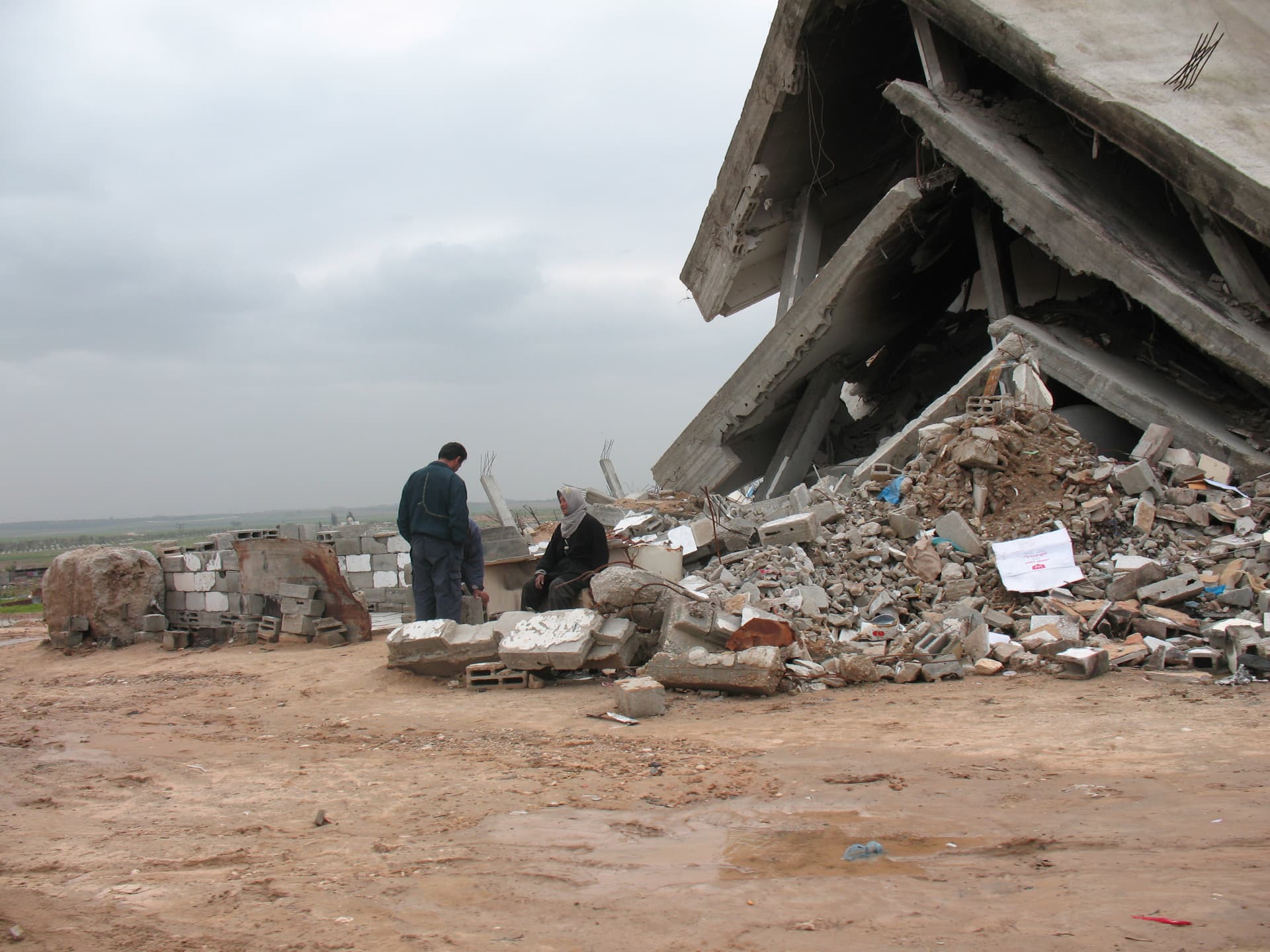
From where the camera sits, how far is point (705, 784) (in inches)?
149

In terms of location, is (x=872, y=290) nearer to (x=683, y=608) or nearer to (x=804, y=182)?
(x=804, y=182)

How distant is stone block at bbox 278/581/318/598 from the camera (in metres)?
9.48

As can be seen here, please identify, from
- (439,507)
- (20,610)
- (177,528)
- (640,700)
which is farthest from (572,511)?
(177,528)

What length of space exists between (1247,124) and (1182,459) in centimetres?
282

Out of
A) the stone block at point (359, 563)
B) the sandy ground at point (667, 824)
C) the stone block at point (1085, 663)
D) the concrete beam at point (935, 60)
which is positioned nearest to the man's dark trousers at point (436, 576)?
the sandy ground at point (667, 824)

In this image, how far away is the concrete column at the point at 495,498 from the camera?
1403 cm

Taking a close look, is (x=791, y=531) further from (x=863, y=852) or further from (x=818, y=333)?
(x=863, y=852)

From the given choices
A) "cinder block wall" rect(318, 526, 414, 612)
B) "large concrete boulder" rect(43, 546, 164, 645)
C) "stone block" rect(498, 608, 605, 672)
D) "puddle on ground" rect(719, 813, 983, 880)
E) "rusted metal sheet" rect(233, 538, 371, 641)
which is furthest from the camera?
"large concrete boulder" rect(43, 546, 164, 645)

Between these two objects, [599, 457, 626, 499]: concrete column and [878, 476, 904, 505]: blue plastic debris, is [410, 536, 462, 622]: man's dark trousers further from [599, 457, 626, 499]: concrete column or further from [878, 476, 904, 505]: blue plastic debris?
[599, 457, 626, 499]: concrete column

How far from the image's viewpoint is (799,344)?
10438 mm

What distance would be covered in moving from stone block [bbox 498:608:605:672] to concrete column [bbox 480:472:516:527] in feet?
24.5

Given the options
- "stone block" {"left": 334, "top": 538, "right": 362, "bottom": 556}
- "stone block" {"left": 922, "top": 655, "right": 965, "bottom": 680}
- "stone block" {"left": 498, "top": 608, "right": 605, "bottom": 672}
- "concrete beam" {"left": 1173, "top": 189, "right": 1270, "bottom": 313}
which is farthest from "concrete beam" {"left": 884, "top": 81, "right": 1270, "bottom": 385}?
"stone block" {"left": 334, "top": 538, "right": 362, "bottom": 556}

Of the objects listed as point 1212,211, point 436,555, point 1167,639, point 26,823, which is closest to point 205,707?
point 436,555

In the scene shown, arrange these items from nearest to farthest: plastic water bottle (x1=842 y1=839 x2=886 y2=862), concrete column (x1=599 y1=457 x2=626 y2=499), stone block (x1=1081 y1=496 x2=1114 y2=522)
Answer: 1. plastic water bottle (x1=842 y1=839 x2=886 y2=862)
2. stone block (x1=1081 y1=496 x2=1114 y2=522)
3. concrete column (x1=599 y1=457 x2=626 y2=499)
